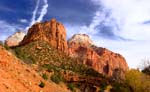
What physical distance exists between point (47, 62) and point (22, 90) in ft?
212

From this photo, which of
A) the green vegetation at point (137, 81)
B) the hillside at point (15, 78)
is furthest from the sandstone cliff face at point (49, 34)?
the hillside at point (15, 78)

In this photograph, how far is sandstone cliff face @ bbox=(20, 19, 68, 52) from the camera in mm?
132262

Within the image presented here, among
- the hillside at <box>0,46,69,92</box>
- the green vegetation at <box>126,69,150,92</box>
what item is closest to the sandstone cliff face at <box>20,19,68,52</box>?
the green vegetation at <box>126,69,150,92</box>

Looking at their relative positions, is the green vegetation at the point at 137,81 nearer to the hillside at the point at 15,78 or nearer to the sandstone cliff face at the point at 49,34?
the hillside at the point at 15,78

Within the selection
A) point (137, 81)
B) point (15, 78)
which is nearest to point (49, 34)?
point (137, 81)

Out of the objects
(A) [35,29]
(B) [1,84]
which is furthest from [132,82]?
(A) [35,29]

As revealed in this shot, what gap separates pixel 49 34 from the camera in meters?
143

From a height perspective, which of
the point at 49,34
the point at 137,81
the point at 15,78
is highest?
the point at 49,34

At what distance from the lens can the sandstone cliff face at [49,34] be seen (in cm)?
13226

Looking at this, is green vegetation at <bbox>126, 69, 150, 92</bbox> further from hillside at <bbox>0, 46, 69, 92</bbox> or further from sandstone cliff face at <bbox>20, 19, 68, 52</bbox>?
sandstone cliff face at <bbox>20, 19, 68, 52</bbox>

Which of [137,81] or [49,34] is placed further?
[49,34]

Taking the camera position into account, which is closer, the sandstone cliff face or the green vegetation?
the green vegetation

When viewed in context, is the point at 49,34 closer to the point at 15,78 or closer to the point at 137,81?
the point at 137,81

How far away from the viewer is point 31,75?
4853cm
